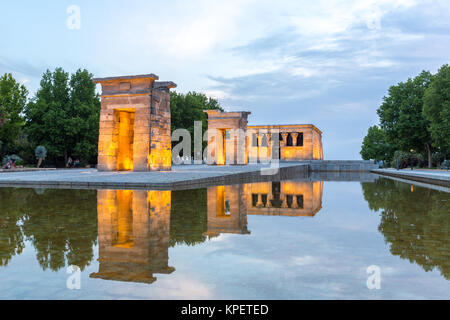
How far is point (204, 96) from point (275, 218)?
164 feet

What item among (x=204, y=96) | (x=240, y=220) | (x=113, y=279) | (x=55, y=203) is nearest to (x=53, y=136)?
(x=204, y=96)

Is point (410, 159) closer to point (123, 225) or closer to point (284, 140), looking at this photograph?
Answer: point (284, 140)

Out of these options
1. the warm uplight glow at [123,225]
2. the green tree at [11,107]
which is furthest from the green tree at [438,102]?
the green tree at [11,107]

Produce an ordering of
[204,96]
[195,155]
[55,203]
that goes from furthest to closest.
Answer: [204,96], [195,155], [55,203]

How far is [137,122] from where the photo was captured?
22.4 m

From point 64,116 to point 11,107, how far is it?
5441mm

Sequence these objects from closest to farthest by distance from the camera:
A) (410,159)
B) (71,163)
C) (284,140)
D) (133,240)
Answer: (133,240), (71,163), (410,159), (284,140)

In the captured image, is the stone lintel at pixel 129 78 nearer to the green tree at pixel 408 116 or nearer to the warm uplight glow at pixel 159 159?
the warm uplight glow at pixel 159 159

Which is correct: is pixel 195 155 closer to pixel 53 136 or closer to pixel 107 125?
pixel 53 136

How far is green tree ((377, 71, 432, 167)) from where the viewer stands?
40.7m

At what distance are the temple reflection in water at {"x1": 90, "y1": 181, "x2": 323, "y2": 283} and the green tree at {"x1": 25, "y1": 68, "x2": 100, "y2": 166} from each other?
29.7 meters

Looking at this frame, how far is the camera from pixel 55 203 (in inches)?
344

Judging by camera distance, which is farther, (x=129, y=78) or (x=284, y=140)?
(x=284, y=140)

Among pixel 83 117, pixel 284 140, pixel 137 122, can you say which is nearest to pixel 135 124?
pixel 137 122
